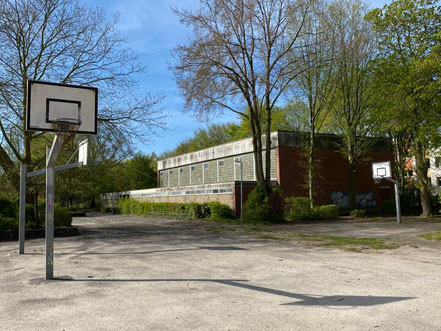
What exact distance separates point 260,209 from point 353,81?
12132 mm

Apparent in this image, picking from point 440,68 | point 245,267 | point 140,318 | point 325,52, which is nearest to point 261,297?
point 140,318

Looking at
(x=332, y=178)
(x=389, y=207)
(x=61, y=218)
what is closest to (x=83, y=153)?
(x=61, y=218)

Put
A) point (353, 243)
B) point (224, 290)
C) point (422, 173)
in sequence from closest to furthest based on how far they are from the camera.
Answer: point (224, 290), point (353, 243), point (422, 173)

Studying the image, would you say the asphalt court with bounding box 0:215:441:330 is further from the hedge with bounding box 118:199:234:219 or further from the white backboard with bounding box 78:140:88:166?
the hedge with bounding box 118:199:234:219

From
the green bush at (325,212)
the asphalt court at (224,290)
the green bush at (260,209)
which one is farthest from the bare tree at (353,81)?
the asphalt court at (224,290)

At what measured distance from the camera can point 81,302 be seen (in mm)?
5777

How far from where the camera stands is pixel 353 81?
27.2m

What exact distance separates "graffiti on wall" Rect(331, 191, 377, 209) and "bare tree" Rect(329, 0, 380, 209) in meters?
1.59

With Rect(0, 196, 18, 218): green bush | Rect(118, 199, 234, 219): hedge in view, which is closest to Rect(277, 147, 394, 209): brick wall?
Rect(118, 199, 234, 219): hedge

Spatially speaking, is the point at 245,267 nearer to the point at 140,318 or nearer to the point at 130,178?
the point at 140,318

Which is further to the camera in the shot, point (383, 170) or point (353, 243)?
point (383, 170)

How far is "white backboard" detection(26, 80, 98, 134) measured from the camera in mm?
7594

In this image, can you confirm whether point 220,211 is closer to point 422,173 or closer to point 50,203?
point 422,173

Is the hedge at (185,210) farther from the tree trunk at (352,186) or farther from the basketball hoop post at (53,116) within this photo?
the basketball hoop post at (53,116)
